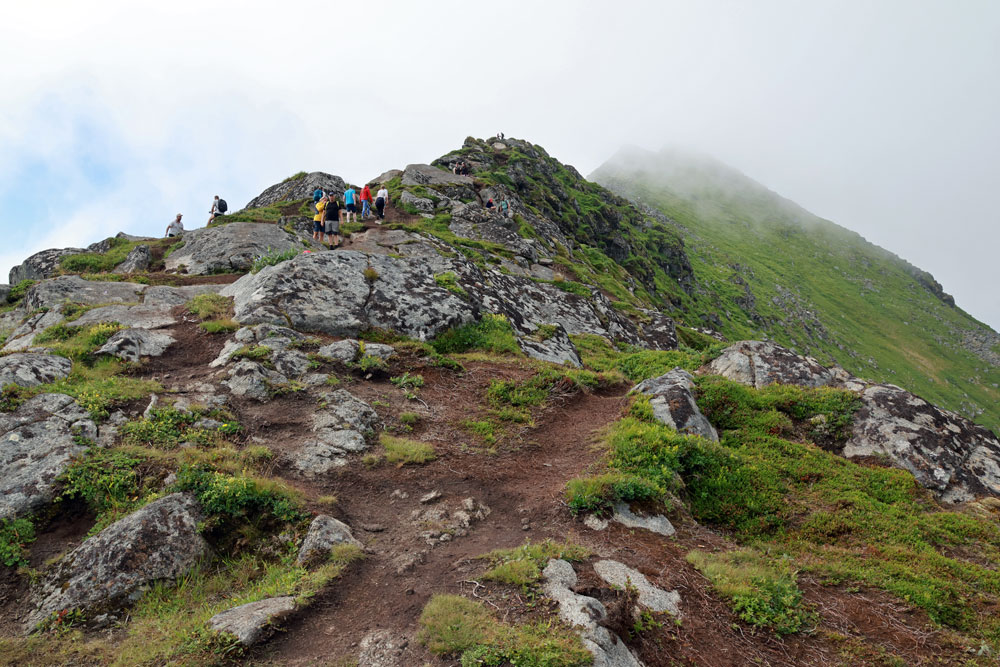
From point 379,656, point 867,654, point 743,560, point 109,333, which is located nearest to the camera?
point 379,656

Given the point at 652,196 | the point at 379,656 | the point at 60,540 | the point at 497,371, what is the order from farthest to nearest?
the point at 652,196
the point at 497,371
the point at 60,540
the point at 379,656

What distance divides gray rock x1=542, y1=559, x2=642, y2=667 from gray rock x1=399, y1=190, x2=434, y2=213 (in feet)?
124

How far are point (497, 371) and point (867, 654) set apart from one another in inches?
461

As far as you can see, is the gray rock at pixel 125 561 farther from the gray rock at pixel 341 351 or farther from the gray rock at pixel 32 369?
the gray rock at pixel 341 351

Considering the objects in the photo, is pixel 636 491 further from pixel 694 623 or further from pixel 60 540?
pixel 60 540

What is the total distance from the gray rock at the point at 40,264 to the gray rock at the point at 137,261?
201 inches

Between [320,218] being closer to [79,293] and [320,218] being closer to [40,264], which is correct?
[79,293]

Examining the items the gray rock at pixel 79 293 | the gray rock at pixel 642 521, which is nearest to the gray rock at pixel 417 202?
the gray rock at pixel 79 293

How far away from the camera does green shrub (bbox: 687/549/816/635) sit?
726cm

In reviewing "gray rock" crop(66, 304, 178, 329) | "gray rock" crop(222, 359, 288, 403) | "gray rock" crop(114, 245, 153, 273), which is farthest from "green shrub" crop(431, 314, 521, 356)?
"gray rock" crop(114, 245, 153, 273)

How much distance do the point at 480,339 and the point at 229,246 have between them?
15300 mm

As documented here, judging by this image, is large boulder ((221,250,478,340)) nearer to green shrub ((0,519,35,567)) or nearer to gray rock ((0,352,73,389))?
gray rock ((0,352,73,389))

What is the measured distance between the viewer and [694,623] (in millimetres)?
6977

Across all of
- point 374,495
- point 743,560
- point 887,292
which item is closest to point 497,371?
point 374,495
